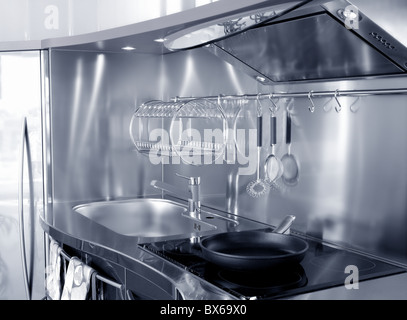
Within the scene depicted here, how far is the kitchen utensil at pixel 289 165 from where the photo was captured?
6.70 feet

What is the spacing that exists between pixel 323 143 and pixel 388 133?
0.95 feet

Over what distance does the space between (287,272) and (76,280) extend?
2.54 feet

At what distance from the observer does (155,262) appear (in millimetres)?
1688

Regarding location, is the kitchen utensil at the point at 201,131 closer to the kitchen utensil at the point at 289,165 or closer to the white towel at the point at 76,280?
the kitchen utensil at the point at 289,165

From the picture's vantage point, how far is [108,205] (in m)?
2.73

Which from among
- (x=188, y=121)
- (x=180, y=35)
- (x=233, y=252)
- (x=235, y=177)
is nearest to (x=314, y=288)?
(x=233, y=252)

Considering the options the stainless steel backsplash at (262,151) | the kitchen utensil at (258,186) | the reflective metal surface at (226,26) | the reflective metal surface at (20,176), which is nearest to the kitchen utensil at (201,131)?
the stainless steel backsplash at (262,151)

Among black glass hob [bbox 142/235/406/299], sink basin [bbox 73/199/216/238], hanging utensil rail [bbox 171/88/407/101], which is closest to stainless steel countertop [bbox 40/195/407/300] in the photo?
black glass hob [bbox 142/235/406/299]

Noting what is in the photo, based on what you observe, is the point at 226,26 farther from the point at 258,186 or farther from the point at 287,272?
the point at 258,186

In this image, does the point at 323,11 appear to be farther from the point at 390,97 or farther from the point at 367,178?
the point at 367,178

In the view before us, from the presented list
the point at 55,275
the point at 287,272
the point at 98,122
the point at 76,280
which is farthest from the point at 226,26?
the point at 98,122

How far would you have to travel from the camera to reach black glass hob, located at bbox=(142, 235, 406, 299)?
146cm

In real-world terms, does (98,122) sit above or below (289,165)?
above
